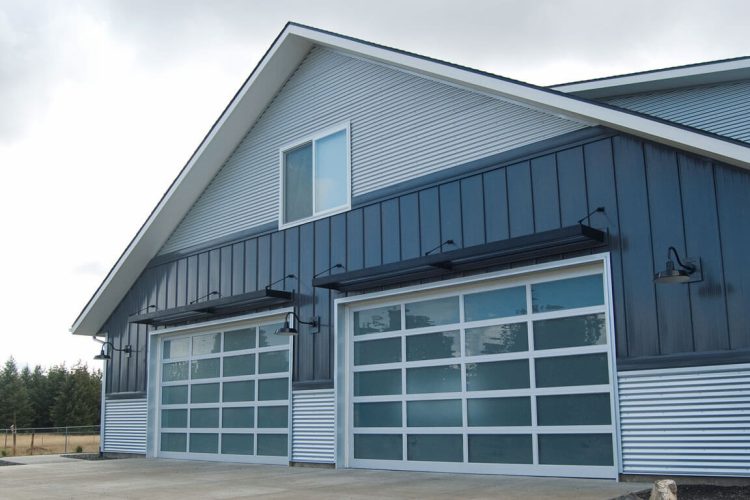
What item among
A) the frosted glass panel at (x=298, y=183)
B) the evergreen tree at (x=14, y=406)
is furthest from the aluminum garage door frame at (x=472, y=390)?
the evergreen tree at (x=14, y=406)

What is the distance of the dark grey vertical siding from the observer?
784 cm

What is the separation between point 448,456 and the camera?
10133 millimetres

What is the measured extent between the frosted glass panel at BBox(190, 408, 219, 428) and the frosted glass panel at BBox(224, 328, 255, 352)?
121 centimetres

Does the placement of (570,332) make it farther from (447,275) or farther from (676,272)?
(447,275)

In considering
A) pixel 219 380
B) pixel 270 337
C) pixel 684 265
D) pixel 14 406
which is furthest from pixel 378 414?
pixel 14 406

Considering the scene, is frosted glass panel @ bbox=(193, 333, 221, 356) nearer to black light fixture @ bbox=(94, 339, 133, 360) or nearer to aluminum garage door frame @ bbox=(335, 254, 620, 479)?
black light fixture @ bbox=(94, 339, 133, 360)

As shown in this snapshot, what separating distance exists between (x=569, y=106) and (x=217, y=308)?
7629 millimetres

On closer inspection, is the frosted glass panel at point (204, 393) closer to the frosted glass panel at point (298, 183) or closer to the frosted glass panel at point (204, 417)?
the frosted glass panel at point (204, 417)

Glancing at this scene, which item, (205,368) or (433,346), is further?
(205,368)

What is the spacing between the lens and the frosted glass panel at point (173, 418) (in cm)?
1482

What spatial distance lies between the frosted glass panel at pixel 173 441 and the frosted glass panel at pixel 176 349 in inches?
60.0

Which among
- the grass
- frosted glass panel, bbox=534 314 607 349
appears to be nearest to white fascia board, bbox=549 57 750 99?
frosted glass panel, bbox=534 314 607 349

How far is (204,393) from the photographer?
14.4 m

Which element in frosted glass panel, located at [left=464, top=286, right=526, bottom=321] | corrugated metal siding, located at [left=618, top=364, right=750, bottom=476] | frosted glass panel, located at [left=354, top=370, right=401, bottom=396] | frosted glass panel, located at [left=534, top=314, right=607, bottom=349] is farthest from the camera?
frosted glass panel, located at [left=354, top=370, right=401, bottom=396]
